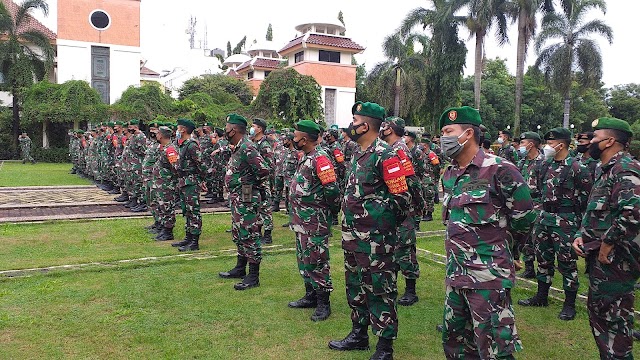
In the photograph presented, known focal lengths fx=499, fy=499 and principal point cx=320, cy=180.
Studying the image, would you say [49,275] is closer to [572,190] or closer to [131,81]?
[572,190]

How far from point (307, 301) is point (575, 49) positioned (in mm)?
30505

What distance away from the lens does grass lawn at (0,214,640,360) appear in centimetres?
425

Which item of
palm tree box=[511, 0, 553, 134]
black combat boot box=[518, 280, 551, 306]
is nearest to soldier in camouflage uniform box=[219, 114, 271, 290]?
black combat boot box=[518, 280, 551, 306]

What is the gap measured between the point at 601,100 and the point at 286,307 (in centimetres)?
5498

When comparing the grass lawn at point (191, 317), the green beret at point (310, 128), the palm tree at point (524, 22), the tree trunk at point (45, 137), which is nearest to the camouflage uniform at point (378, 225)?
the grass lawn at point (191, 317)

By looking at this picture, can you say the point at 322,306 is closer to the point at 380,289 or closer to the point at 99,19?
the point at 380,289

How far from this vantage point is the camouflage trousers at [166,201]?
8320mm

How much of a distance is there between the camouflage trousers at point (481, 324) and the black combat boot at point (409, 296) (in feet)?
7.47

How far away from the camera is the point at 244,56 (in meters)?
57.9

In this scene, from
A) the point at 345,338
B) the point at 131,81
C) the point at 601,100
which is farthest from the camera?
the point at 601,100

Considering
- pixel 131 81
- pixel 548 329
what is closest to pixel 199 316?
pixel 548 329

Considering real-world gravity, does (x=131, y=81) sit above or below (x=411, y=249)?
above

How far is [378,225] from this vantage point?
3.91 m

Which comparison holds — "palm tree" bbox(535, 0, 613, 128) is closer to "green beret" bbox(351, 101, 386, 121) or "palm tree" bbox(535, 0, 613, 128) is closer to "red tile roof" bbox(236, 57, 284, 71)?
"red tile roof" bbox(236, 57, 284, 71)
